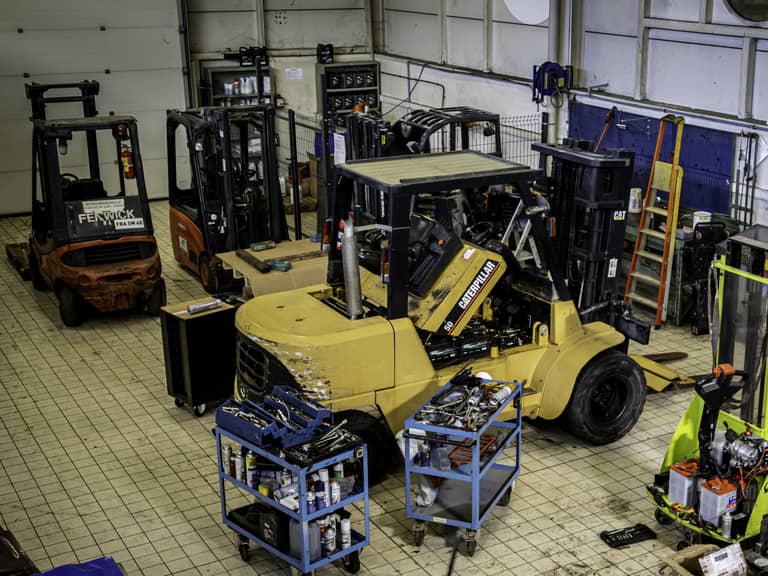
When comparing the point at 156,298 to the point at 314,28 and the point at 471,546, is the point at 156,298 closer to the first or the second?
the point at 471,546

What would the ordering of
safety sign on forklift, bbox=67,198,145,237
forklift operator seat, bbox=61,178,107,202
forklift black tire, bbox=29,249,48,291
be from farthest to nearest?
forklift black tire, bbox=29,249,48,291 → forklift operator seat, bbox=61,178,107,202 → safety sign on forklift, bbox=67,198,145,237

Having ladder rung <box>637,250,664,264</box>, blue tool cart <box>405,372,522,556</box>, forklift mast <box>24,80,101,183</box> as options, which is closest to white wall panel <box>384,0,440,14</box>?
forklift mast <box>24,80,101,183</box>

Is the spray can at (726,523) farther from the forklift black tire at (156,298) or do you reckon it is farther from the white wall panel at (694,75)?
the forklift black tire at (156,298)

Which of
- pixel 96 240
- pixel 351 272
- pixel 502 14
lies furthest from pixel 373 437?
pixel 502 14

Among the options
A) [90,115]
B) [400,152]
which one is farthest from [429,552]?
[90,115]

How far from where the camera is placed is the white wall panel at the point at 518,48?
1482cm

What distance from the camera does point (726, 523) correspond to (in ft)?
22.1

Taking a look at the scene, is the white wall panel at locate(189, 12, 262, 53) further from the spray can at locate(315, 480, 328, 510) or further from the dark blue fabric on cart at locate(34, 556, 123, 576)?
the dark blue fabric on cart at locate(34, 556, 123, 576)

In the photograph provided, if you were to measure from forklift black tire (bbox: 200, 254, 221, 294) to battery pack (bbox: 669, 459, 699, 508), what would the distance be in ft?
22.8

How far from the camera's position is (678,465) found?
278 inches

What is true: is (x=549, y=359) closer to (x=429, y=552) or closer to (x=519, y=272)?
(x=519, y=272)

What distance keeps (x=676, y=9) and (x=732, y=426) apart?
660 cm

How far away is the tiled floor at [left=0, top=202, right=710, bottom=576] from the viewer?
283 inches

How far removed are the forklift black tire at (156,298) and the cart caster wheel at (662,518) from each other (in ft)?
21.4
